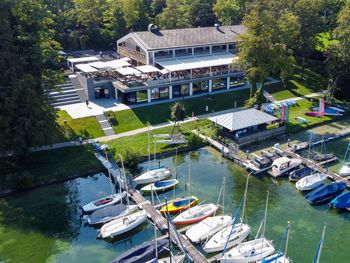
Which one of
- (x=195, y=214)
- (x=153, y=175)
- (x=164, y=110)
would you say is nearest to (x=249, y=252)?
(x=195, y=214)

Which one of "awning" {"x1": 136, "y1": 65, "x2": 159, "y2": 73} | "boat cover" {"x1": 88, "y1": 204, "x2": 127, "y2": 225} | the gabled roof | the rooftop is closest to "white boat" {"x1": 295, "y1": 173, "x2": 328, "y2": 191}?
the rooftop

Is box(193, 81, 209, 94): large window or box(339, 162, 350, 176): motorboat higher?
box(193, 81, 209, 94): large window

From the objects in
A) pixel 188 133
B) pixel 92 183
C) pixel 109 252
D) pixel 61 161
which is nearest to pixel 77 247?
pixel 109 252

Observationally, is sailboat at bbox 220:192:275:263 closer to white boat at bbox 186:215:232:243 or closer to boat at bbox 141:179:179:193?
white boat at bbox 186:215:232:243

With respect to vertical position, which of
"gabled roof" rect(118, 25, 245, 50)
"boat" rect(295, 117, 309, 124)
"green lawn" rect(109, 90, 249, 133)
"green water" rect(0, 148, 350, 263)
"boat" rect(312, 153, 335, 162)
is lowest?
"green water" rect(0, 148, 350, 263)

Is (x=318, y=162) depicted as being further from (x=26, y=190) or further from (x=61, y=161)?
(x=26, y=190)

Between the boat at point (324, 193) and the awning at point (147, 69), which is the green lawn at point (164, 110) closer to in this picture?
the awning at point (147, 69)
